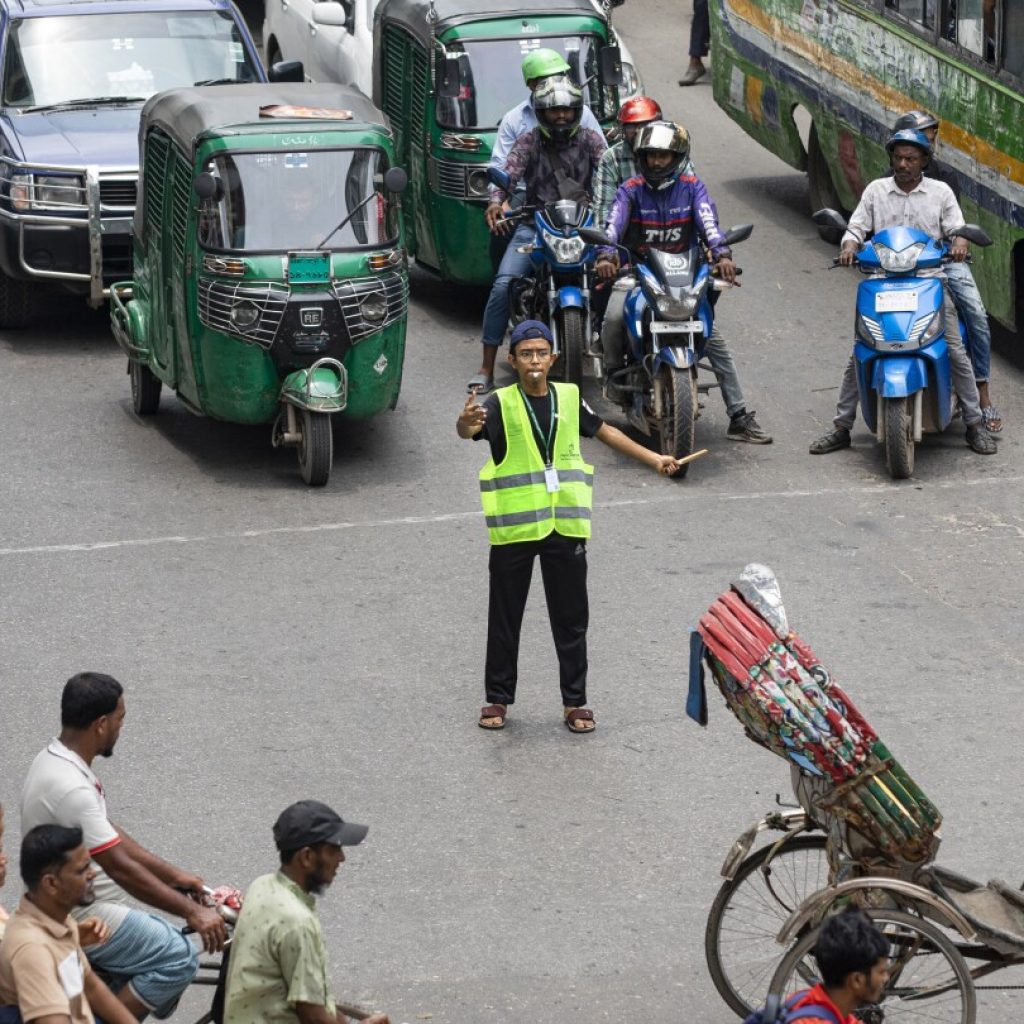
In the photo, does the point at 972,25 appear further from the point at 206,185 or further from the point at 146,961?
the point at 146,961

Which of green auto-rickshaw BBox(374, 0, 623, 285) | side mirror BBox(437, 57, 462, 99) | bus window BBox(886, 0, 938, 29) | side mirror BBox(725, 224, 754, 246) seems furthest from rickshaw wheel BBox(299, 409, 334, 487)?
bus window BBox(886, 0, 938, 29)

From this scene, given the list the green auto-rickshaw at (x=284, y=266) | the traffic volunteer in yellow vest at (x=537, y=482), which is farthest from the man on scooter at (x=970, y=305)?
the traffic volunteer in yellow vest at (x=537, y=482)

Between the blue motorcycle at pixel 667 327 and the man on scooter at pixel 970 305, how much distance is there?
1226 millimetres

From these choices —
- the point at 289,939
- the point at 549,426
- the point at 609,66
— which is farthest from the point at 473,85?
the point at 289,939

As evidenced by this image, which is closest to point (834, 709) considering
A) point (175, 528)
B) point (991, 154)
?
point (175, 528)

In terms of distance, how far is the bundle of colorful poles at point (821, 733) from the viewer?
6.16 m

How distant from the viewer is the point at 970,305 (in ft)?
40.8

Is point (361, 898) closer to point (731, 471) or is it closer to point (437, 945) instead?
point (437, 945)

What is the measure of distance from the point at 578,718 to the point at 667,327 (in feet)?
12.2

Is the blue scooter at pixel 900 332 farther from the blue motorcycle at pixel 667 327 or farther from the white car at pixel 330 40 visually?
the white car at pixel 330 40

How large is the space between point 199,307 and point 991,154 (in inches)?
195

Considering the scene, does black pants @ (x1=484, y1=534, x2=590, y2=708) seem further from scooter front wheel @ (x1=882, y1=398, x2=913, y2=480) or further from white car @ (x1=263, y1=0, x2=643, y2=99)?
white car @ (x1=263, y1=0, x2=643, y2=99)

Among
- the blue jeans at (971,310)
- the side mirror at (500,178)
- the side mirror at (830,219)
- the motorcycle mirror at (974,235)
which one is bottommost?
the blue jeans at (971,310)

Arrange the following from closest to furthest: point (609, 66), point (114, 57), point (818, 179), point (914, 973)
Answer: point (914, 973), point (609, 66), point (114, 57), point (818, 179)
